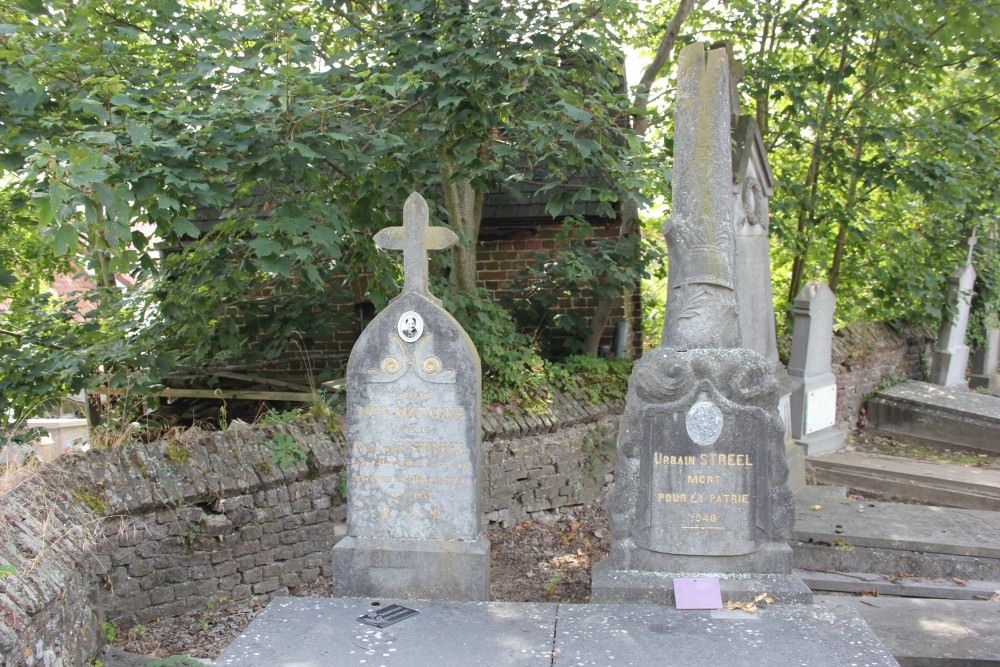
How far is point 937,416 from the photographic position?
11727 mm

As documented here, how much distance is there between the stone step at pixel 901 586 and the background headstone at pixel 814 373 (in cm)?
402

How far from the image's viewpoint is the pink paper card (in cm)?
468

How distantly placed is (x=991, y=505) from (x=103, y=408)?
948 cm

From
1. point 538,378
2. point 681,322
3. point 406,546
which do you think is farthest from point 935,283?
point 406,546

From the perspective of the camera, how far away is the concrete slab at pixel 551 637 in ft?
13.1

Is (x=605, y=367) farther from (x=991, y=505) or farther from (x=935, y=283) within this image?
(x=935, y=283)

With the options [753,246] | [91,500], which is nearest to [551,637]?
[91,500]

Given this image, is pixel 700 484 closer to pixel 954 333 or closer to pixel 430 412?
pixel 430 412

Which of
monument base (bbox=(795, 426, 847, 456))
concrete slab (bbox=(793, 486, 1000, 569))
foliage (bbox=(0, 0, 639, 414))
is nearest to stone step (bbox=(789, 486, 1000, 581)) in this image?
concrete slab (bbox=(793, 486, 1000, 569))

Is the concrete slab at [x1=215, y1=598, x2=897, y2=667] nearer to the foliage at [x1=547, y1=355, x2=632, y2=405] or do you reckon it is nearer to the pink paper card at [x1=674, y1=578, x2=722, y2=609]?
the pink paper card at [x1=674, y1=578, x2=722, y2=609]

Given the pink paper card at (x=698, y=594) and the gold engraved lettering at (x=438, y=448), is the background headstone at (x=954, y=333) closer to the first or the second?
the pink paper card at (x=698, y=594)

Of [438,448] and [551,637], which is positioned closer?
[551,637]

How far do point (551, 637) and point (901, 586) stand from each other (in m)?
3.19

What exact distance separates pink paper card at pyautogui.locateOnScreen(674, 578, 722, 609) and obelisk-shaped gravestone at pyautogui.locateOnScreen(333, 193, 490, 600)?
3.78ft
